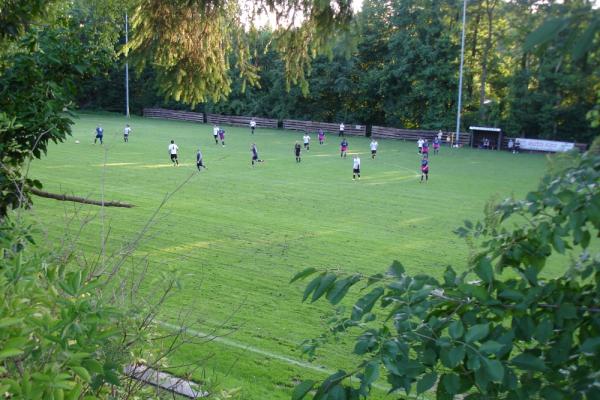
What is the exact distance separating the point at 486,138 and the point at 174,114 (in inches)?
1321

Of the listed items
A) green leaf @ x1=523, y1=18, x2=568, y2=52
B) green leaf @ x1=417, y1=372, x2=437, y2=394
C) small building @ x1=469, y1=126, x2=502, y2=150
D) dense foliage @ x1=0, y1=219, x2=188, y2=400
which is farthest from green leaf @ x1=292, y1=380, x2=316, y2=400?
small building @ x1=469, y1=126, x2=502, y2=150

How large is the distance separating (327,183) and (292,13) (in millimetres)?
21765

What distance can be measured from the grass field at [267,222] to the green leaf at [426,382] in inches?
62.2

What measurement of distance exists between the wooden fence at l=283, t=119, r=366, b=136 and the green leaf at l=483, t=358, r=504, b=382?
5774cm

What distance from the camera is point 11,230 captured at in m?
4.50

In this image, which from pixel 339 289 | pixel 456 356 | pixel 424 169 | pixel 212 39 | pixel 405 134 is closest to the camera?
pixel 456 356

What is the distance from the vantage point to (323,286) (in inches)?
125

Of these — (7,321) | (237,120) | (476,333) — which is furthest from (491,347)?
(237,120)

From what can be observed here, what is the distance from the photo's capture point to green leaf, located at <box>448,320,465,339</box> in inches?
109

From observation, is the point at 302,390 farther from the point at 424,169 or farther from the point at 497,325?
the point at 424,169

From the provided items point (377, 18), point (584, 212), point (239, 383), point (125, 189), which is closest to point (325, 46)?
point (239, 383)

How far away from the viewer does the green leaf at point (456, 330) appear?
109 inches

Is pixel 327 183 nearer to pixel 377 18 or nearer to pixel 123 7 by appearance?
pixel 123 7

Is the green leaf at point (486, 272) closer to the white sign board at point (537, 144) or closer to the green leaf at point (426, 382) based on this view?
the green leaf at point (426, 382)
